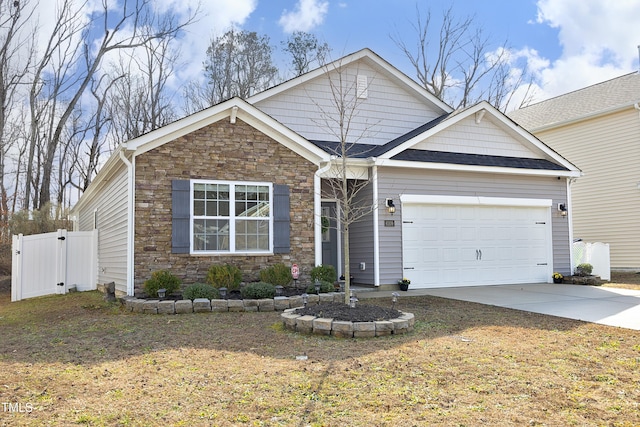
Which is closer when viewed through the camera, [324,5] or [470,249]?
[470,249]

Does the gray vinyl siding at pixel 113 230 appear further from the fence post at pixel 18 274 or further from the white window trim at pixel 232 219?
the fence post at pixel 18 274

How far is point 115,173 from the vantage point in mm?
10977

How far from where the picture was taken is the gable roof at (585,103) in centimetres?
1686

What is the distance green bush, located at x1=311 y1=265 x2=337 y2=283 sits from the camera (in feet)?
33.8

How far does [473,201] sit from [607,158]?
7.29 meters

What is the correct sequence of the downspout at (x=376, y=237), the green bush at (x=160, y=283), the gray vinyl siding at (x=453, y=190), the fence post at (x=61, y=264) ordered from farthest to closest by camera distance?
the fence post at (x=61, y=264), the gray vinyl siding at (x=453, y=190), the downspout at (x=376, y=237), the green bush at (x=160, y=283)

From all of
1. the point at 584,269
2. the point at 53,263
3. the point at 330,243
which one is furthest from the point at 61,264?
the point at 584,269

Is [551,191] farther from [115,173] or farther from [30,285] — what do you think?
[30,285]

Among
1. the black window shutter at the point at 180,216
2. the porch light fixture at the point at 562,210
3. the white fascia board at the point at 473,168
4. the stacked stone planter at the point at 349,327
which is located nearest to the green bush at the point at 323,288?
the black window shutter at the point at 180,216

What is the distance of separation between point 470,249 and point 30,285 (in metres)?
11.2

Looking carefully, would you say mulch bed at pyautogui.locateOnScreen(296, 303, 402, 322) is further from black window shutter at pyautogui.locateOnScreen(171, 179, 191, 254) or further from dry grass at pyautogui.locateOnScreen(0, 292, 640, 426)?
black window shutter at pyautogui.locateOnScreen(171, 179, 191, 254)

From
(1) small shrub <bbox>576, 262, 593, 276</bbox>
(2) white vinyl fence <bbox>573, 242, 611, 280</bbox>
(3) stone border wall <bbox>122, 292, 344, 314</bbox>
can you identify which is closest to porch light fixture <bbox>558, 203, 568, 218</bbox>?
(2) white vinyl fence <bbox>573, 242, 611, 280</bbox>

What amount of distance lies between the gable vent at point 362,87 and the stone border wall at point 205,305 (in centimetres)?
674

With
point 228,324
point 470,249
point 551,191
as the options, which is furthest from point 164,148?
point 551,191
